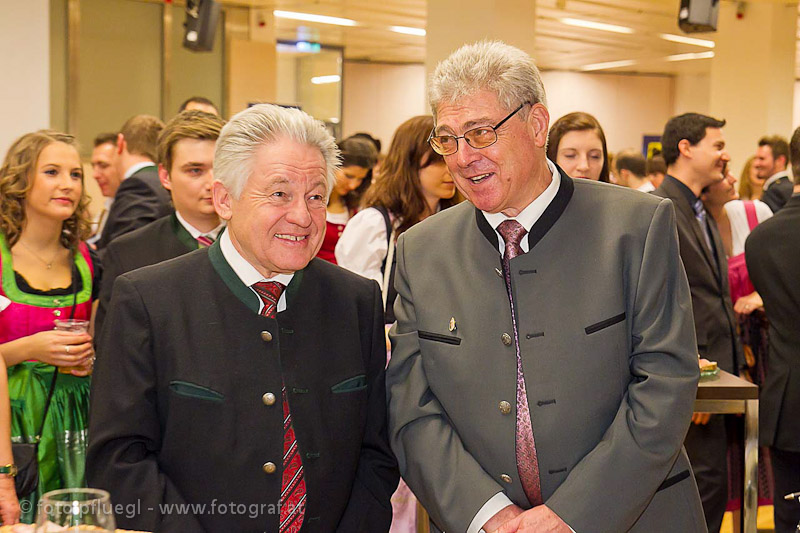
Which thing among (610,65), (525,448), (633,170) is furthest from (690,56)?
(525,448)

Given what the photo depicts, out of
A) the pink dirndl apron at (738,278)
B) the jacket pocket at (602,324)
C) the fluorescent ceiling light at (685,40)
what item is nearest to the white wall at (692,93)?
the fluorescent ceiling light at (685,40)

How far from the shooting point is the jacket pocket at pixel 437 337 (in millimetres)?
2090

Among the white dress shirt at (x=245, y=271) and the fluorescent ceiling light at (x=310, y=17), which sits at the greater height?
the fluorescent ceiling light at (x=310, y=17)

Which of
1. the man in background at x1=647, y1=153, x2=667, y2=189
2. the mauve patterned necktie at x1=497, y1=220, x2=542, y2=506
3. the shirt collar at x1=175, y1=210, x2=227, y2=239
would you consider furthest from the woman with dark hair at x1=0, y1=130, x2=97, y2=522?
the man in background at x1=647, y1=153, x2=667, y2=189

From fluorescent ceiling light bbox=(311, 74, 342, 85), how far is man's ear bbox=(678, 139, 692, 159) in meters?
11.4

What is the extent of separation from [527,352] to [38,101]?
383cm

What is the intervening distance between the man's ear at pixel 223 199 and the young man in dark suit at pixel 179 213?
36.8 inches

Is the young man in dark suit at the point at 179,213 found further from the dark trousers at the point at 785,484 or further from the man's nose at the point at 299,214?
the dark trousers at the point at 785,484

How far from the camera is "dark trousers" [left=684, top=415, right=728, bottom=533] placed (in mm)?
4172

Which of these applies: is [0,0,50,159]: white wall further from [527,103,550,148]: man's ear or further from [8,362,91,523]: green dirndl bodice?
[527,103,550,148]: man's ear

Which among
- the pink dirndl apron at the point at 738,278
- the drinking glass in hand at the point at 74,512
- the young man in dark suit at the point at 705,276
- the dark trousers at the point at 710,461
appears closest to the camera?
the drinking glass in hand at the point at 74,512

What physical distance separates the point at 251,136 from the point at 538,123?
65 centimetres

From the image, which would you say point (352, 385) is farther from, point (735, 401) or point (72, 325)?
→ point (735, 401)

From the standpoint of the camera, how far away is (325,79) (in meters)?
15.3
